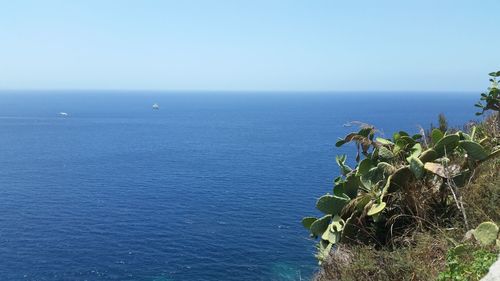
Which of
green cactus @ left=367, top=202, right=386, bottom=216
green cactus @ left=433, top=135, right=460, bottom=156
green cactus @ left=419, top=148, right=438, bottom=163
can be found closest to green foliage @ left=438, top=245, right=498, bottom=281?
green cactus @ left=367, top=202, right=386, bottom=216

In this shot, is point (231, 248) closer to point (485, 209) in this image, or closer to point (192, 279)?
point (192, 279)

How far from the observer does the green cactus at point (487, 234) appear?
26.1 feet

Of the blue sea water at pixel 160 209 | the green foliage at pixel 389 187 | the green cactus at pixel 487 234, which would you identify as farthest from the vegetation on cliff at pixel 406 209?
the blue sea water at pixel 160 209

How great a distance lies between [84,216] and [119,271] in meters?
17.9

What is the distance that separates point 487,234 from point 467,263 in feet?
2.62

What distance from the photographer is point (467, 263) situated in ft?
25.0

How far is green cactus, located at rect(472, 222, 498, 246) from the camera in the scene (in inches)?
313

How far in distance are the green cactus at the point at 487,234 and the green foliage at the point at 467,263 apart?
200 millimetres

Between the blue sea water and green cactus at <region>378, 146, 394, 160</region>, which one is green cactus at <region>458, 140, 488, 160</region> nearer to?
green cactus at <region>378, 146, 394, 160</region>

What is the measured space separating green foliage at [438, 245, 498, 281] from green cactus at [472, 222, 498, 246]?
20 cm

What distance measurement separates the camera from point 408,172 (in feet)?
34.3

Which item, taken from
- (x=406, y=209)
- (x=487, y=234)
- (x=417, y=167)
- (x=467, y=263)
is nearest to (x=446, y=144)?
(x=417, y=167)

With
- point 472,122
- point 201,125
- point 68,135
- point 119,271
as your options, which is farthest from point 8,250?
point 201,125

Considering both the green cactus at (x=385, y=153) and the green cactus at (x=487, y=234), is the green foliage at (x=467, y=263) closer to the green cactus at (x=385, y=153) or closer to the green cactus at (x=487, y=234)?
the green cactus at (x=487, y=234)
